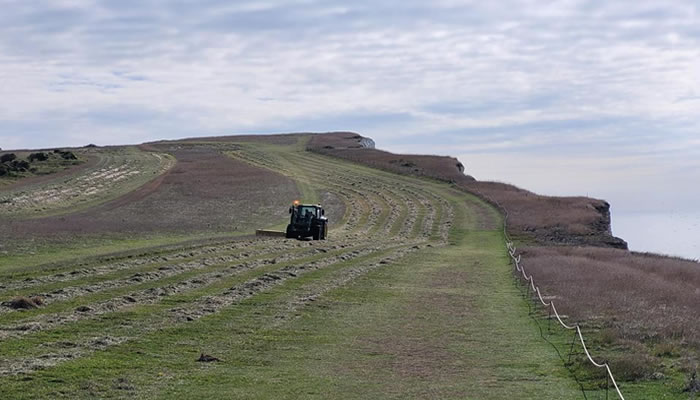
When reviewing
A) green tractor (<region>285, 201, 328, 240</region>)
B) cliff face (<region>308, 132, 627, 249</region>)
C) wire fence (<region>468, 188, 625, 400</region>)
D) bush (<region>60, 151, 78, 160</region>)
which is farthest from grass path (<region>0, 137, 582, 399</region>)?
bush (<region>60, 151, 78, 160</region>)

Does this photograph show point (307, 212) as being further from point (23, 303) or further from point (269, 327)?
point (269, 327)

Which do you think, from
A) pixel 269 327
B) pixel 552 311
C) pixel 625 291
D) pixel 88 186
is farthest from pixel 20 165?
pixel 552 311

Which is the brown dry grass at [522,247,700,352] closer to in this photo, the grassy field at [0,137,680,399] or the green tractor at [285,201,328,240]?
the grassy field at [0,137,680,399]

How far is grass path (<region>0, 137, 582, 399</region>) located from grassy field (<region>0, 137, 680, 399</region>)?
0.05 metres

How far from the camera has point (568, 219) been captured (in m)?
70.6

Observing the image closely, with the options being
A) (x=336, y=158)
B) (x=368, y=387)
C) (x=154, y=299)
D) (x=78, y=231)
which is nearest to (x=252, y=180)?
(x=336, y=158)

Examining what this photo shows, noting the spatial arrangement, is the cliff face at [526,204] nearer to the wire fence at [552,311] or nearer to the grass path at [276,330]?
the wire fence at [552,311]

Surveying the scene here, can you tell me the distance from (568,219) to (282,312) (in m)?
47.7

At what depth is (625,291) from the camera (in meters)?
30.9

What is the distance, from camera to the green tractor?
57.8 metres

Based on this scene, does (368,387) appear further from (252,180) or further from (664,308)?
(252,180)

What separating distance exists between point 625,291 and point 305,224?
2952 cm

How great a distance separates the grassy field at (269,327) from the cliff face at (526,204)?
16.1 m

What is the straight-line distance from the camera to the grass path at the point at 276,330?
55.0 feet
